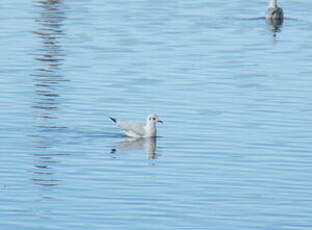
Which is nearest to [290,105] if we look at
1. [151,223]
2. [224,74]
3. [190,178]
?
[224,74]

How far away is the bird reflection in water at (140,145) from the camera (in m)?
20.6

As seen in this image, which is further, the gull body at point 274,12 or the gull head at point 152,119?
the gull body at point 274,12

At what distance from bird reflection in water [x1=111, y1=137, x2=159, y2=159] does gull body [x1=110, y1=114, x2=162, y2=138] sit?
11cm

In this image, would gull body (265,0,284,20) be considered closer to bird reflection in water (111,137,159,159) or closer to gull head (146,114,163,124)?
bird reflection in water (111,137,159,159)

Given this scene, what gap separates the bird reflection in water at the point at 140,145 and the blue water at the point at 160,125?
0.08 ft

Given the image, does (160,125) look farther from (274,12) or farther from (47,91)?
(274,12)

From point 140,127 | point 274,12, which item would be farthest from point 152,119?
point 274,12

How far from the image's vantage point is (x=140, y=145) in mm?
21531

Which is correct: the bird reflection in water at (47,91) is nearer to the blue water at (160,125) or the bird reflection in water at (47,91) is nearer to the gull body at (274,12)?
the blue water at (160,125)

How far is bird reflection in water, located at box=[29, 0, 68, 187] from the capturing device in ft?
62.0

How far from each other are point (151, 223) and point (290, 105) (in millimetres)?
9810

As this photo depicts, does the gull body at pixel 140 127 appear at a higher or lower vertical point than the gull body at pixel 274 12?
lower

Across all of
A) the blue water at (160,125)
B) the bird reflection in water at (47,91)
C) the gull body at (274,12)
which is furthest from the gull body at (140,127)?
the gull body at (274,12)

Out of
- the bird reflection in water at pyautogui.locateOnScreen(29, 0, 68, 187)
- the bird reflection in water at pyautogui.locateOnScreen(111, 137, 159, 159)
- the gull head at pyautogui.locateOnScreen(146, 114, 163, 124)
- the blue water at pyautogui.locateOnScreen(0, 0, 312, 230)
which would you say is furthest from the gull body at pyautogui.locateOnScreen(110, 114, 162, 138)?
the bird reflection in water at pyautogui.locateOnScreen(29, 0, 68, 187)
